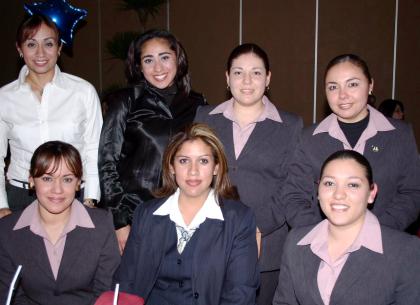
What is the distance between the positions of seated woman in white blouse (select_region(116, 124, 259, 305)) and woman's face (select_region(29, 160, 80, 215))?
1.12 feet

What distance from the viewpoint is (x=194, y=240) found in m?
2.17

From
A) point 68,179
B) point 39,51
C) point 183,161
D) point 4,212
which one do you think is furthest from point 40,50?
point 183,161

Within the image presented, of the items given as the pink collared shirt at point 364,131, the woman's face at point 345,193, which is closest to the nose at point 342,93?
the pink collared shirt at point 364,131

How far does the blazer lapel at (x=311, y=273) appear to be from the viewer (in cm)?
187

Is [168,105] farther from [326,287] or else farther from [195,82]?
[195,82]

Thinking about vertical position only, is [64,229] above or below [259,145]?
below

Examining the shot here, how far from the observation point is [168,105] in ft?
8.79

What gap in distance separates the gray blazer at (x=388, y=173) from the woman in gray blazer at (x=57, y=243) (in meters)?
0.91

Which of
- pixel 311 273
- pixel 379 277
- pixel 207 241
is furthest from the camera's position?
pixel 207 241

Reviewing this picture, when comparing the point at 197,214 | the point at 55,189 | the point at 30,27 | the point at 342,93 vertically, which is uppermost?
the point at 30,27

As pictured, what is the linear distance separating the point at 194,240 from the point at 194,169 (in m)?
0.32

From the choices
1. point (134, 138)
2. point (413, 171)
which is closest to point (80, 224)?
point (134, 138)

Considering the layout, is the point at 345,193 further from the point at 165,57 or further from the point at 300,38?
the point at 300,38

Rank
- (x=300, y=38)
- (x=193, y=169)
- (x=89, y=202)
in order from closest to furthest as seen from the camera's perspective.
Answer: (x=193, y=169)
(x=89, y=202)
(x=300, y=38)
